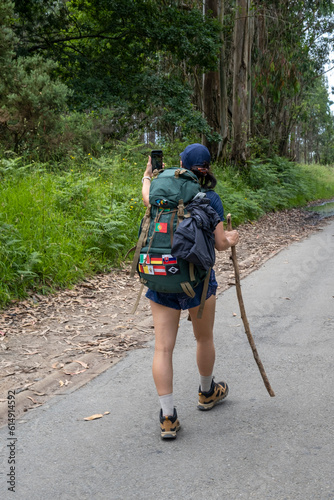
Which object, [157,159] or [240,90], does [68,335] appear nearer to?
[157,159]

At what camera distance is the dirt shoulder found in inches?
185

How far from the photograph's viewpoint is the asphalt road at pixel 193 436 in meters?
3.12

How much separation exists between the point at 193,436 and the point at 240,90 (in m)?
17.6

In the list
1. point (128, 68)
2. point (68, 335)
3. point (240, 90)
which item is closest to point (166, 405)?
point (68, 335)

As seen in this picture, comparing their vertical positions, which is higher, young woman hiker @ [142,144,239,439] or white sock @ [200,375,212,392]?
young woman hiker @ [142,144,239,439]

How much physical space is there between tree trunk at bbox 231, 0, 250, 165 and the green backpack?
1649 centimetres

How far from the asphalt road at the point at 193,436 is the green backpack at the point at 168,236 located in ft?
3.47

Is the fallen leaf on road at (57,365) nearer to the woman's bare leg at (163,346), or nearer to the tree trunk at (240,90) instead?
the woman's bare leg at (163,346)

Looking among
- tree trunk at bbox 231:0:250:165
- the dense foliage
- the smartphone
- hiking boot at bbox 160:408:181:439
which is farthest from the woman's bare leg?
tree trunk at bbox 231:0:250:165

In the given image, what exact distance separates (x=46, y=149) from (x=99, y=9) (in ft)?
21.6

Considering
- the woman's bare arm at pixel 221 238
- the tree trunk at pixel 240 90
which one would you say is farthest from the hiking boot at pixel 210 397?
the tree trunk at pixel 240 90

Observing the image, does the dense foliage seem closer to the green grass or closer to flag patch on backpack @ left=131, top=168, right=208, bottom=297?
the green grass

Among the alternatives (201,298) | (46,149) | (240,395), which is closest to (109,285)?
(240,395)

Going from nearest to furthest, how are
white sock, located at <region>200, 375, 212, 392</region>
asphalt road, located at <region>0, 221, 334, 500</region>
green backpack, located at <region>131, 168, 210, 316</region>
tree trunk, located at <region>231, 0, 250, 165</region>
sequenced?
asphalt road, located at <region>0, 221, 334, 500</region> → green backpack, located at <region>131, 168, 210, 316</region> → white sock, located at <region>200, 375, 212, 392</region> → tree trunk, located at <region>231, 0, 250, 165</region>
